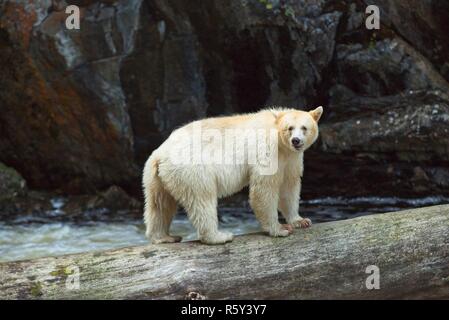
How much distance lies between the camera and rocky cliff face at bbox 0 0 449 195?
32.3 ft

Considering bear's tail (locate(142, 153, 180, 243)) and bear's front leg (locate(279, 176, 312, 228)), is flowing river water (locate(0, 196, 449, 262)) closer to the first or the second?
bear's tail (locate(142, 153, 180, 243))

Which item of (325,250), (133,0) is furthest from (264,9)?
(325,250)

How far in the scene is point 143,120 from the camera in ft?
34.2

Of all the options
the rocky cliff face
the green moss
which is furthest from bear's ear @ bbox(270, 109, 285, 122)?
the rocky cliff face

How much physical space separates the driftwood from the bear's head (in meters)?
0.70

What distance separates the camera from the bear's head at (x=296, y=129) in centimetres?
532

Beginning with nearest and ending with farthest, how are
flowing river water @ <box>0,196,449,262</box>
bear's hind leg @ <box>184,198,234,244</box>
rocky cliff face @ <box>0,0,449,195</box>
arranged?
bear's hind leg @ <box>184,198,234,244</box> → flowing river water @ <box>0,196,449,262</box> → rocky cliff face @ <box>0,0,449,195</box>

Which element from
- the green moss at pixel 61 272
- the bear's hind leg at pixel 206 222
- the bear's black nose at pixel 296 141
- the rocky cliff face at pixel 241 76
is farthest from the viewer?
the rocky cliff face at pixel 241 76

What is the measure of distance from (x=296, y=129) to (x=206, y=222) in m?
1.04

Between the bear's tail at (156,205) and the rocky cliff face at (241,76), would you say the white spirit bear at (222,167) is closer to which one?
the bear's tail at (156,205)

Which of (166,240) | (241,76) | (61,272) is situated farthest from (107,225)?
(61,272)

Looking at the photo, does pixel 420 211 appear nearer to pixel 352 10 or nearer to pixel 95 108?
pixel 352 10

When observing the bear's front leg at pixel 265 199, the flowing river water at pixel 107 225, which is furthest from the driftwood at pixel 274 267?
the flowing river water at pixel 107 225

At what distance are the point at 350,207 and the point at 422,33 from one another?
2.85 m
